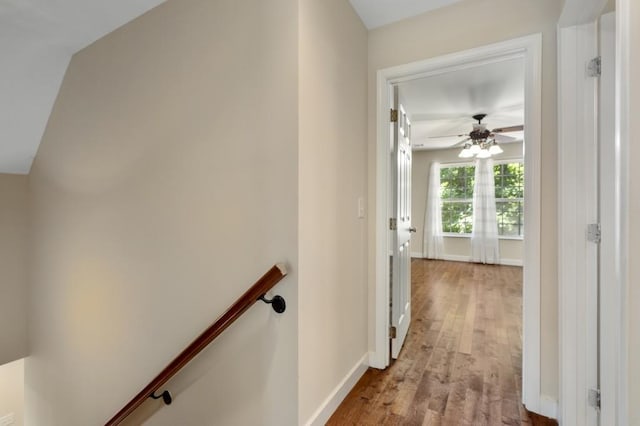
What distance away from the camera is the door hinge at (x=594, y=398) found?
4.70 ft

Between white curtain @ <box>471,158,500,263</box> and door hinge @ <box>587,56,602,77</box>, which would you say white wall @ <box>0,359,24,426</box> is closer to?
door hinge @ <box>587,56,602,77</box>

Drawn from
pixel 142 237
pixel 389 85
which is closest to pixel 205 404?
pixel 142 237

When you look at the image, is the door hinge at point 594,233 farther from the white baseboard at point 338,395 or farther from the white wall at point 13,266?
the white wall at point 13,266

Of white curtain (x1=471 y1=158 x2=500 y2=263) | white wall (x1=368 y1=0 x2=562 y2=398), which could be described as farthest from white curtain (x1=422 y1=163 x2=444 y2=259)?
white wall (x1=368 y1=0 x2=562 y2=398)

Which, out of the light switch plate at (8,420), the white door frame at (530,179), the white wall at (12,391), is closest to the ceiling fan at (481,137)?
the white door frame at (530,179)

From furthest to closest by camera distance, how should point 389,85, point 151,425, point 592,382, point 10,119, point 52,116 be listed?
point 52,116, point 10,119, point 389,85, point 151,425, point 592,382

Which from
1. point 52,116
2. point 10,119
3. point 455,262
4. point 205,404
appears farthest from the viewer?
point 455,262

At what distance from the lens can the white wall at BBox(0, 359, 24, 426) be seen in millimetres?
3104

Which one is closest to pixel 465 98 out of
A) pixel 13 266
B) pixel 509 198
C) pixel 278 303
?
pixel 278 303

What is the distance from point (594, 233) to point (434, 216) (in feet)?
17.8

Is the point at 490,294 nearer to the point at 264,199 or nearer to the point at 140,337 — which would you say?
the point at 264,199

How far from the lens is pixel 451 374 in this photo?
2127 millimetres

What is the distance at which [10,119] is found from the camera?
246 cm

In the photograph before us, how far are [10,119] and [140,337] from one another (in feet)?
7.25
